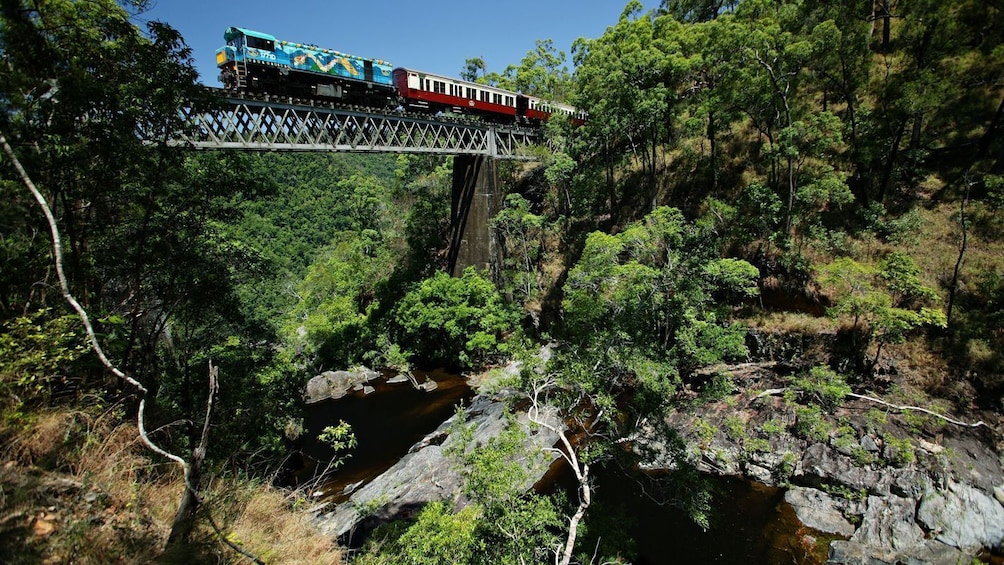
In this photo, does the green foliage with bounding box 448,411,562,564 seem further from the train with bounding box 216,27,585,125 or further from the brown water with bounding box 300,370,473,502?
the train with bounding box 216,27,585,125

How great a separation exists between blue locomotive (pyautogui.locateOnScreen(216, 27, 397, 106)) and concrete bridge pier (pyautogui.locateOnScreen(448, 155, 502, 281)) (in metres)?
6.07

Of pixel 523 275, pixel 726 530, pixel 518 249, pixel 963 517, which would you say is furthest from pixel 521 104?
pixel 963 517

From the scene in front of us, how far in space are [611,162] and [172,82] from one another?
20.0 m

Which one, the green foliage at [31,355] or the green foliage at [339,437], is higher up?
the green foliage at [31,355]

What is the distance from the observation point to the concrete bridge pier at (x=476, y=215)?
2373cm

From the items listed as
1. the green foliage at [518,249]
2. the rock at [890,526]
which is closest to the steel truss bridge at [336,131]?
the green foliage at [518,249]

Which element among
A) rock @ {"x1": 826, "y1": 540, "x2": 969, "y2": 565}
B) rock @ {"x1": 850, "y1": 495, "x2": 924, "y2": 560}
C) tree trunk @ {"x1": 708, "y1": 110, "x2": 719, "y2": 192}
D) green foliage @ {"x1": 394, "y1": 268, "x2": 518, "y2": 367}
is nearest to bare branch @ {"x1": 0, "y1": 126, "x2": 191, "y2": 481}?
rock @ {"x1": 826, "y1": 540, "x2": 969, "y2": 565}

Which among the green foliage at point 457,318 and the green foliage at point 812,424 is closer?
the green foliage at point 812,424

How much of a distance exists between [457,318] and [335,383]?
23.5ft

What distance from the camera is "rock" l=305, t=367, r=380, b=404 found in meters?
20.7

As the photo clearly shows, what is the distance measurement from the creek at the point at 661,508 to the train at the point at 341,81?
1478cm

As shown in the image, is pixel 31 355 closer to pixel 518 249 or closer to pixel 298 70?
pixel 298 70

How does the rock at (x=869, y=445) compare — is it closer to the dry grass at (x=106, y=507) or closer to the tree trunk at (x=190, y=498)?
the dry grass at (x=106, y=507)

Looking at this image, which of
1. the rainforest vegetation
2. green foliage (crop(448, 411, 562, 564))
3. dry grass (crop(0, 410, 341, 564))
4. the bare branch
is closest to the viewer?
the bare branch
